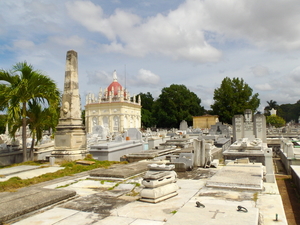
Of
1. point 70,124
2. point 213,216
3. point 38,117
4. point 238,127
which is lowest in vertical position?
point 213,216

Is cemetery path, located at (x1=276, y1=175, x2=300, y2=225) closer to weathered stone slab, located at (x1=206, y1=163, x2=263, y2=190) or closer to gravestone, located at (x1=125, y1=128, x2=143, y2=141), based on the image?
weathered stone slab, located at (x1=206, y1=163, x2=263, y2=190)

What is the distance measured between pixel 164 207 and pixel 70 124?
720 centimetres

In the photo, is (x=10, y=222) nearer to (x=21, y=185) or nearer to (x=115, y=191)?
(x=115, y=191)

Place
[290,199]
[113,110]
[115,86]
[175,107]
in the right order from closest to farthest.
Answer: [290,199] → [175,107] → [113,110] → [115,86]

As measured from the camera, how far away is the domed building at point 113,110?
6031 cm

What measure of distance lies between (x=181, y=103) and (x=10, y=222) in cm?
5820

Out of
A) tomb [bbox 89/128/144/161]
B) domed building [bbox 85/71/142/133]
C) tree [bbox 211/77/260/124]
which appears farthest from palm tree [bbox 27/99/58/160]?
domed building [bbox 85/71/142/133]

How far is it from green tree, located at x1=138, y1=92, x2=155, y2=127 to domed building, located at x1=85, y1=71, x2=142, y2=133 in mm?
8703

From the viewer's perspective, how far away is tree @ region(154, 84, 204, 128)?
60.0 meters

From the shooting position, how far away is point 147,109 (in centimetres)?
8450

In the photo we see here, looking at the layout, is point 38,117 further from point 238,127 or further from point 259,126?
point 259,126

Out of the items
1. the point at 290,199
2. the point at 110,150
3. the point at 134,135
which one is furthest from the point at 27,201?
the point at 134,135

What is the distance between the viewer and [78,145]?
1048cm

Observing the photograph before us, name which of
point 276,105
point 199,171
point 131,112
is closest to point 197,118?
point 131,112
